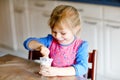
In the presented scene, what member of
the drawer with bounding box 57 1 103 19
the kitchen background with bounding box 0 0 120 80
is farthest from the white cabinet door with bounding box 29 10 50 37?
the drawer with bounding box 57 1 103 19

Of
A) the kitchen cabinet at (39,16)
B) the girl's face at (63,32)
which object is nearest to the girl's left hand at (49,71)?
the girl's face at (63,32)

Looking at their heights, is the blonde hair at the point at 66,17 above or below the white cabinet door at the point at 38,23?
below

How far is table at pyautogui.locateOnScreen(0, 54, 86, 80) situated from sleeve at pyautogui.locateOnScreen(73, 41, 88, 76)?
0.17 feet

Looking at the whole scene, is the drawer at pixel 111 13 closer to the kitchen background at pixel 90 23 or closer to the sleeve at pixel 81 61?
the kitchen background at pixel 90 23

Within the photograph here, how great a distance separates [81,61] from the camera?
4.42 feet

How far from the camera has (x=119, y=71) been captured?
2.68m

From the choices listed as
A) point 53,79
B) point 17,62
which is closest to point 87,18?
point 17,62

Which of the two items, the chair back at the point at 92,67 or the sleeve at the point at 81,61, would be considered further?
the chair back at the point at 92,67

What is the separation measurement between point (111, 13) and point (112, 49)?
1.20 feet

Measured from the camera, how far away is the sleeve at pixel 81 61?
4.28ft

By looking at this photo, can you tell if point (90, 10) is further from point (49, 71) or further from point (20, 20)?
point (49, 71)

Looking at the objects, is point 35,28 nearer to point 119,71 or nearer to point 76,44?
point 119,71

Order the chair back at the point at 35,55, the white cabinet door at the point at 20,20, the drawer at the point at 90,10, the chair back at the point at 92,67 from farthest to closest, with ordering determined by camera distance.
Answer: the white cabinet door at the point at 20,20
the drawer at the point at 90,10
the chair back at the point at 35,55
the chair back at the point at 92,67

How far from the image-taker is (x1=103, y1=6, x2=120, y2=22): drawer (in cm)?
251
